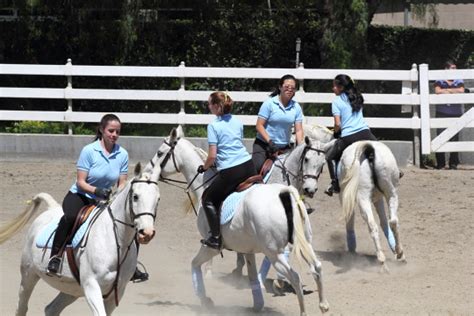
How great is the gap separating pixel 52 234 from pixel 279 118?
11.6 feet

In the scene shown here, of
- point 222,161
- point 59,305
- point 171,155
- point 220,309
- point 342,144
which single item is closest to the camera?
point 59,305

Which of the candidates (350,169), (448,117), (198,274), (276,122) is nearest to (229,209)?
(198,274)

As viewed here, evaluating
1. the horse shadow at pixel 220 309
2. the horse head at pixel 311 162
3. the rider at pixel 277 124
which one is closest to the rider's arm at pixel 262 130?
the rider at pixel 277 124

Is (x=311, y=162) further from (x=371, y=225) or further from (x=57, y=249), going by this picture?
(x=57, y=249)

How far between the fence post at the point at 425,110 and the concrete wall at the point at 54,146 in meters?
4.71

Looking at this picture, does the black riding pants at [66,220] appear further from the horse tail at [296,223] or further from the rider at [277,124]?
the rider at [277,124]

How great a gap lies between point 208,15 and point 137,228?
1579cm

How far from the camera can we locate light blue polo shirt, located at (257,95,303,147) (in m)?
11.3

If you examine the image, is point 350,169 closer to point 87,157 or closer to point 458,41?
point 87,157

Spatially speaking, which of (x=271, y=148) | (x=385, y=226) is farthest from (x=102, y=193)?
(x=385, y=226)

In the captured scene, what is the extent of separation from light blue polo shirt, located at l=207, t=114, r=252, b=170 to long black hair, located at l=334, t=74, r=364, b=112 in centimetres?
252

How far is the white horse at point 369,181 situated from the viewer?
39.3 feet

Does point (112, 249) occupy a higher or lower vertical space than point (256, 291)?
higher

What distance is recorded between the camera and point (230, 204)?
10.0 metres
